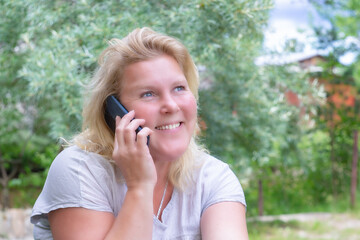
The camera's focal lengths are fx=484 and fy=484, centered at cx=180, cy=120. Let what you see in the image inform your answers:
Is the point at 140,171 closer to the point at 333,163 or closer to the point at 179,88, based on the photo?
the point at 179,88

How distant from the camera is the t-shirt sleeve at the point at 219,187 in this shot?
197cm

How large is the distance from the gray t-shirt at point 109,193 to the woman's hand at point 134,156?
152 millimetres

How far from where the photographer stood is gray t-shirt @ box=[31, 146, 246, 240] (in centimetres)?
173

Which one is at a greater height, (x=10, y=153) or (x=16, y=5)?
(x=16, y=5)

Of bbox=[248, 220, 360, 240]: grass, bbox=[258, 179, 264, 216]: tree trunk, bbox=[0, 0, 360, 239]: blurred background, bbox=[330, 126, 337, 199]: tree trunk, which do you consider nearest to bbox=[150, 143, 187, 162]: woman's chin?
bbox=[0, 0, 360, 239]: blurred background

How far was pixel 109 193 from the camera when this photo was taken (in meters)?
1.83

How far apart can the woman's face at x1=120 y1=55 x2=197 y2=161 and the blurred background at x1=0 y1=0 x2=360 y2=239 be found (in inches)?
41.4

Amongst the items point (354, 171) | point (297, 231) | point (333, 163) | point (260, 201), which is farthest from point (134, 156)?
point (333, 163)

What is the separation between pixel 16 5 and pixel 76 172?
2202 mm

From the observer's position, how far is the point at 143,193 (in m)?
1.69

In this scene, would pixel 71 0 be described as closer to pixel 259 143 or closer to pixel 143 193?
pixel 259 143

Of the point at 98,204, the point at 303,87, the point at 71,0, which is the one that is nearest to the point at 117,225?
the point at 98,204

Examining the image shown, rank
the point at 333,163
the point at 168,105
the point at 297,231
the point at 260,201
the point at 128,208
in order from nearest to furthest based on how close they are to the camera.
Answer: the point at 128,208, the point at 168,105, the point at 297,231, the point at 260,201, the point at 333,163

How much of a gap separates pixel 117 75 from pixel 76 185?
1.51ft
